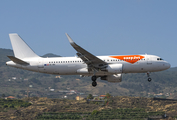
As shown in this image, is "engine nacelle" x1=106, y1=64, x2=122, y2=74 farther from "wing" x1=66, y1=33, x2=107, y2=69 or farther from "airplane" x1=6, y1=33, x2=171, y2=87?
"wing" x1=66, y1=33, x2=107, y2=69

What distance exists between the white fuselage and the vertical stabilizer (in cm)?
295

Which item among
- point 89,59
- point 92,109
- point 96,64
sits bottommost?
point 92,109

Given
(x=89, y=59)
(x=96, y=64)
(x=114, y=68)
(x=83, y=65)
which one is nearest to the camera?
(x=114, y=68)

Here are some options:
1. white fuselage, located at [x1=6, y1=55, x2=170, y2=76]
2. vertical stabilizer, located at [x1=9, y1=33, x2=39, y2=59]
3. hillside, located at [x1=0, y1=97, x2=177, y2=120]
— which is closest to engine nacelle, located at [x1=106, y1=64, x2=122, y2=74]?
white fuselage, located at [x1=6, y1=55, x2=170, y2=76]

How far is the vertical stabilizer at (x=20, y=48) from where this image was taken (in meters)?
60.3

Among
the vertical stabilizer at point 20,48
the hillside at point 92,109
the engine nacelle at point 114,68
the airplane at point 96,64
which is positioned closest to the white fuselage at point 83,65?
the airplane at point 96,64

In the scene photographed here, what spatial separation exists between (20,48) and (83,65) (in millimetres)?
15498

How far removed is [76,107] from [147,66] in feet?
339

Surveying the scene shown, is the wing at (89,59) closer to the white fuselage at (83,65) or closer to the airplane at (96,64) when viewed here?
the airplane at (96,64)

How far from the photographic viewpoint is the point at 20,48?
6091 cm

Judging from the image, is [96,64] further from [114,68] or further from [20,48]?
[20,48]

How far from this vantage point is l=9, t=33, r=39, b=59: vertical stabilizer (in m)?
60.3

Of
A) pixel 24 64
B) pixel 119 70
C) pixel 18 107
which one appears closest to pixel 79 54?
pixel 119 70

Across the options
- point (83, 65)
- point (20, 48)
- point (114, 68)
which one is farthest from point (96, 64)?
point (20, 48)
